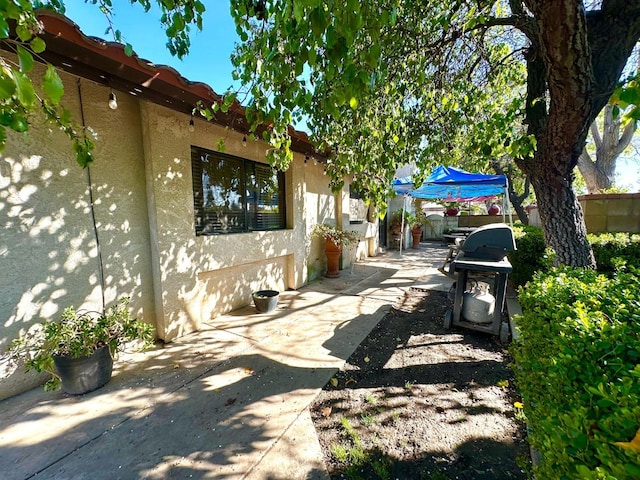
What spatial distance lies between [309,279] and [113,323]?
4214mm

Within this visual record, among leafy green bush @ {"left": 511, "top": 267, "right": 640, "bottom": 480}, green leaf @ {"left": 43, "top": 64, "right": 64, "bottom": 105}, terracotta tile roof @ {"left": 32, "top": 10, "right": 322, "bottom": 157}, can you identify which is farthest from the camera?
terracotta tile roof @ {"left": 32, "top": 10, "right": 322, "bottom": 157}

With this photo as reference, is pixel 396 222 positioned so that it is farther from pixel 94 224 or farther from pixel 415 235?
pixel 94 224

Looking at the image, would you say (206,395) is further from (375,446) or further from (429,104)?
(429,104)

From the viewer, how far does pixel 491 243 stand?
12.5ft

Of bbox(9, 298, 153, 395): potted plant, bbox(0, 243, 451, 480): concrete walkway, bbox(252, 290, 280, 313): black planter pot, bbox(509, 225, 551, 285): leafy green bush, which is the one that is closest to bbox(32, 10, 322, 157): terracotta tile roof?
bbox(9, 298, 153, 395): potted plant

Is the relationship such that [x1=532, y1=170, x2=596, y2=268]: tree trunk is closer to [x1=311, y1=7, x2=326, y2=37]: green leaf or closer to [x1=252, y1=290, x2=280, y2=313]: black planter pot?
[x1=311, y1=7, x2=326, y2=37]: green leaf

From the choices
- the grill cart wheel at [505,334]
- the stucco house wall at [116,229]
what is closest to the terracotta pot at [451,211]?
the grill cart wheel at [505,334]

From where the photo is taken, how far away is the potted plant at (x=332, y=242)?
259 inches

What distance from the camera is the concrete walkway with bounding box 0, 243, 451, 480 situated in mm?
1748

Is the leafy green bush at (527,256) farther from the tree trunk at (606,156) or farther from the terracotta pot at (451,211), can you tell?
the terracotta pot at (451,211)

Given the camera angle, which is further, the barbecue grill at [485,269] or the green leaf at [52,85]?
the barbecue grill at [485,269]

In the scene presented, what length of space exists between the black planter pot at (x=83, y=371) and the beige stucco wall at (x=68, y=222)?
54 cm

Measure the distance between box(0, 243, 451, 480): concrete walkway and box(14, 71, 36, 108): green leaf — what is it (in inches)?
84.9

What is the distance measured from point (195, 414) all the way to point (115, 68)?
323 cm
